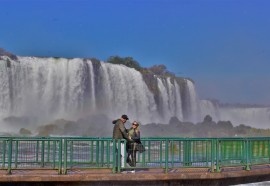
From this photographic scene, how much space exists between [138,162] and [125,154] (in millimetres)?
1687

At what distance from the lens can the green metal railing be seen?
13758 mm

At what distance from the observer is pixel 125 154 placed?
1364cm

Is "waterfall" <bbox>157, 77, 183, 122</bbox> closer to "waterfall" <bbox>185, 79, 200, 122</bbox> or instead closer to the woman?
"waterfall" <bbox>185, 79, 200, 122</bbox>

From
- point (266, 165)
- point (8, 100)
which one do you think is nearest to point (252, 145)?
point (266, 165)

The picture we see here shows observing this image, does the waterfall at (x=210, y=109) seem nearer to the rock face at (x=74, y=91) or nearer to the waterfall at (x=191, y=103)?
the waterfall at (x=191, y=103)

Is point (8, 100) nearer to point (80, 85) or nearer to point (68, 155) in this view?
point (80, 85)

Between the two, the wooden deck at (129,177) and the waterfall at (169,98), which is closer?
the wooden deck at (129,177)

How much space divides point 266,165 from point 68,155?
567 centimetres

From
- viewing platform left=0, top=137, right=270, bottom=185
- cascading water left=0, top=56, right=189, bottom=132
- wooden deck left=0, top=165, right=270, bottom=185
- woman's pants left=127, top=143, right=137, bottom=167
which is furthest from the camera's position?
cascading water left=0, top=56, right=189, bottom=132

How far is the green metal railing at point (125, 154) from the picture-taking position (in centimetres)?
1376

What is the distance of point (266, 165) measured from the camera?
16281 millimetres

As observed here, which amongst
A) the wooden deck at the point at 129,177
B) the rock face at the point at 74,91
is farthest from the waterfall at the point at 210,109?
the wooden deck at the point at 129,177

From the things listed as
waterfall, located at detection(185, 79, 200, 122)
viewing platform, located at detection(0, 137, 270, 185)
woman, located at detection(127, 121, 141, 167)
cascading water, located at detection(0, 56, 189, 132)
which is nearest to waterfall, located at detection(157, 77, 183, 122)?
cascading water, located at detection(0, 56, 189, 132)

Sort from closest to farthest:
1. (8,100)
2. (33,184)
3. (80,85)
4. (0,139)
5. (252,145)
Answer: (33,184), (0,139), (252,145), (8,100), (80,85)
